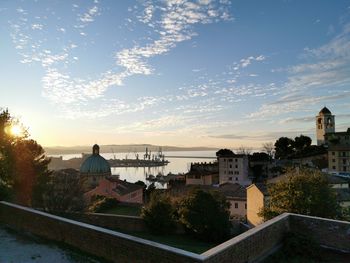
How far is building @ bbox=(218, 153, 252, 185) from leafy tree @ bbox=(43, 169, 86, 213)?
44.2 metres

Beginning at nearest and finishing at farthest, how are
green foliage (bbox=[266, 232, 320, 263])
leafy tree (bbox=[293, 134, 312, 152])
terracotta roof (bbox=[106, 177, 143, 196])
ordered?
green foliage (bbox=[266, 232, 320, 263]) → terracotta roof (bbox=[106, 177, 143, 196]) → leafy tree (bbox=[293, 134, 312, 152])

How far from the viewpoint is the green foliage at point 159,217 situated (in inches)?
756

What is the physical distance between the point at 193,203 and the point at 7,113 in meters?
13.0

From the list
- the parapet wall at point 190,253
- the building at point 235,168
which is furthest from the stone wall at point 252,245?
the building at point 235,168

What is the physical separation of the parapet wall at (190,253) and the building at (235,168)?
59657mm

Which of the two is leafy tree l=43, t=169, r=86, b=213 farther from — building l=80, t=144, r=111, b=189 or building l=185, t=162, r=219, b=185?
building l=185, t=162, r=219, b=185

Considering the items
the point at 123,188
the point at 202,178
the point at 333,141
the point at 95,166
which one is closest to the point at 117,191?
the point at 123,188

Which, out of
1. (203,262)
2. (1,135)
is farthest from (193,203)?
(203,262)

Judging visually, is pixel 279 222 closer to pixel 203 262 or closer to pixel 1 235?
pixel 203 262

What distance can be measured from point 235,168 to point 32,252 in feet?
205

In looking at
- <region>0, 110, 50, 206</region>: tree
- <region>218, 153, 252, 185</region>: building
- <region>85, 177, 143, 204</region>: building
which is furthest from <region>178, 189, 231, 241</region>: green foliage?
<region>218, 153, 252, 185</region>: building

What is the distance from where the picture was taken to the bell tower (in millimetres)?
86875

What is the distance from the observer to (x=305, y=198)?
14.4 metres

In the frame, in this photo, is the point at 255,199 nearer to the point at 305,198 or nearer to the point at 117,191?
the point at 305,198
